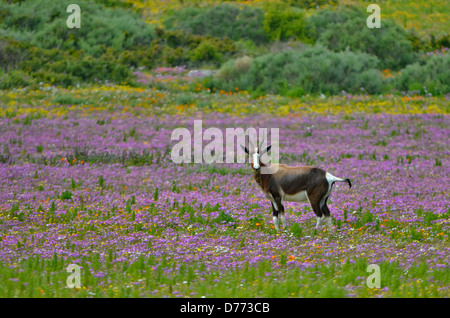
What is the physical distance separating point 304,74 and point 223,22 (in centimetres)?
1673

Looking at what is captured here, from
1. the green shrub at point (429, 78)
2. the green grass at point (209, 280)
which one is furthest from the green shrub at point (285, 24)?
the green grass at point (209, 280)

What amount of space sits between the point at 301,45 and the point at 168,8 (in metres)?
16.1

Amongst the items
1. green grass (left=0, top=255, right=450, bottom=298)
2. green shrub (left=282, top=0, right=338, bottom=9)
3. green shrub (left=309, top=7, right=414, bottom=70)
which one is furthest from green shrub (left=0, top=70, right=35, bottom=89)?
green shrub (left=282, top=0, right=338, bottom=9)

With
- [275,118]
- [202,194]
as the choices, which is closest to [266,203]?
[202,194]

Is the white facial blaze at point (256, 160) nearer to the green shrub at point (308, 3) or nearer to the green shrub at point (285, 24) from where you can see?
the green shrub at point (285, 24)

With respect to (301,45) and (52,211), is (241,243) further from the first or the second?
(301,45)

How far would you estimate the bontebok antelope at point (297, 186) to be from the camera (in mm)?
10867

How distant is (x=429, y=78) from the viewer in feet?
101

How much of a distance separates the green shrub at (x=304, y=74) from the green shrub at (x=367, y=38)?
279 centimetres

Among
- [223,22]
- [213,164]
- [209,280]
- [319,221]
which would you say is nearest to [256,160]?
[319,221]

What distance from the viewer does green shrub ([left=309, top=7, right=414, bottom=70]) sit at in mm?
36625

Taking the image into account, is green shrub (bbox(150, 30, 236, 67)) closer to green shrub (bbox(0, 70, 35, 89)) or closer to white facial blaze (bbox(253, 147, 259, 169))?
green shrub (bbox(0, 70, 35, 89))

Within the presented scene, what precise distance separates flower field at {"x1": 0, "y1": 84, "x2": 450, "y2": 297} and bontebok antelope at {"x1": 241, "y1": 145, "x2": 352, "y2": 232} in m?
0.37
